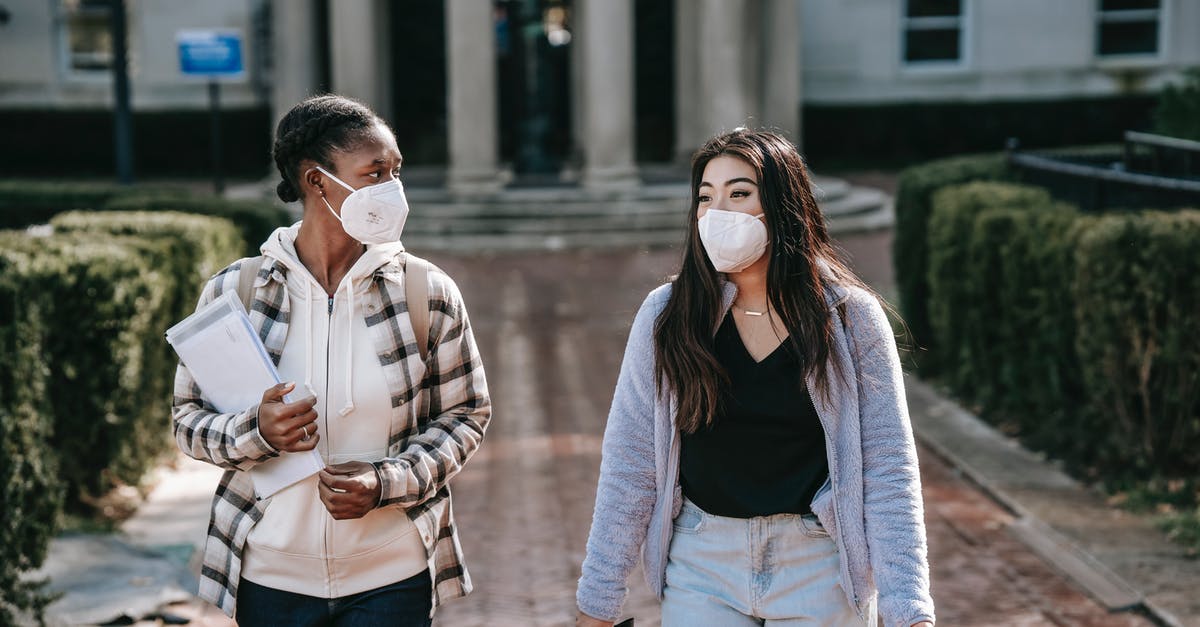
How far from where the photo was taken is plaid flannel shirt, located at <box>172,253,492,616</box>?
3438 millimetres

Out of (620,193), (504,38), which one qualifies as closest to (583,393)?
(620,193)

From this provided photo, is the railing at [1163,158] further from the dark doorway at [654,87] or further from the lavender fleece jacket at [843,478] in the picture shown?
the dark doorway at [654,87]

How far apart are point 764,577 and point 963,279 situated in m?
7.50

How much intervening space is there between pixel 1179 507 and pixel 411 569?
5350 mm

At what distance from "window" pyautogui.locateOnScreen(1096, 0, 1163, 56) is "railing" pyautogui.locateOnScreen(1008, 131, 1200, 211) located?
1451 cm

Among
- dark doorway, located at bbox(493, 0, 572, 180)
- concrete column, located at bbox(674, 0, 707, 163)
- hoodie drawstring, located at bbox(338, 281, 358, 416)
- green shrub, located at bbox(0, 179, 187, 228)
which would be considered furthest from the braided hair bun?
concrete column, located at bbox(674, 0, 707, 163)

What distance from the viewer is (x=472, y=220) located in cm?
1903

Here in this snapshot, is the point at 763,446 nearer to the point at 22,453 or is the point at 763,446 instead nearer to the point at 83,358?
the point at 22,453

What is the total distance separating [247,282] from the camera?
356 centimetres

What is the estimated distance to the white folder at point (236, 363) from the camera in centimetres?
340

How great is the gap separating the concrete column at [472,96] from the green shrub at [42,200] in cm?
605

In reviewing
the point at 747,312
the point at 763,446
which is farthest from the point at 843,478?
the point at 747,312

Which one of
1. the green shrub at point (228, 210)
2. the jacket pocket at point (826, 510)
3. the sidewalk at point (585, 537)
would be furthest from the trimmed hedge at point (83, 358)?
the jacket pocket at point (826, 510)

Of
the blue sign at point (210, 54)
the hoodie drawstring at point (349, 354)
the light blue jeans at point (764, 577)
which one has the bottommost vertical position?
the light blue jeans at point (764, 577)
